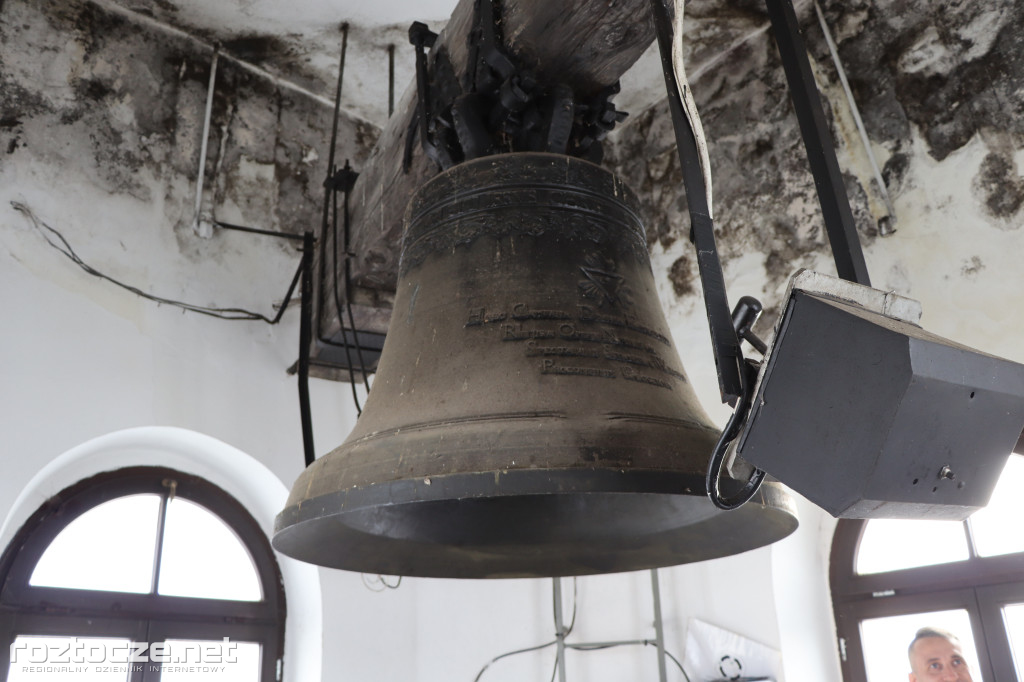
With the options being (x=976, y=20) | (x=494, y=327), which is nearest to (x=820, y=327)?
(x=494, y=327)

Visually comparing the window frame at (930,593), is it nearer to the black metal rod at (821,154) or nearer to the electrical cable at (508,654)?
the electrical cable at (508,654)

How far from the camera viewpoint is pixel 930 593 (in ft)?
6.72

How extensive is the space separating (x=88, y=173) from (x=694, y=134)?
1.94m

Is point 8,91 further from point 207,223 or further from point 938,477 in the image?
point 938,477

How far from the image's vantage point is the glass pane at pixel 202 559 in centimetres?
225

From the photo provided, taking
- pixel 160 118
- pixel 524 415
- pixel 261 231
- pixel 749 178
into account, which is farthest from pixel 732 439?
pixel 160 118

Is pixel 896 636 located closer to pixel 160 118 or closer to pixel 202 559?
pixel 202 559

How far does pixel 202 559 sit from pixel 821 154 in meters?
2.09

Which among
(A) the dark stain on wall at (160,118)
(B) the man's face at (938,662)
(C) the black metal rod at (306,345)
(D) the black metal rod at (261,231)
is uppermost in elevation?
(A) the dark stain on wall at (160,118)

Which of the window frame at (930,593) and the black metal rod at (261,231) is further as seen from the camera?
the black metal rod at (261,231)

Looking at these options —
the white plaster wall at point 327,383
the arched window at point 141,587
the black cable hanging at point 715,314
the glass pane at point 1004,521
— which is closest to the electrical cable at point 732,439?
the black cable hanging at point 715,314

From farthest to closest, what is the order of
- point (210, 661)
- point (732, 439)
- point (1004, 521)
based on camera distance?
point (210, 661) < point (1004, 521) < point (732, 439)

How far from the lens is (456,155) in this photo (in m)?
1.30

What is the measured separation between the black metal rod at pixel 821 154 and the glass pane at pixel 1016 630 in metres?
1.55
